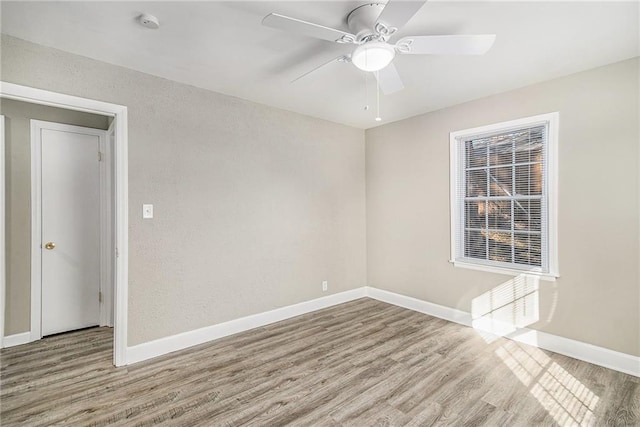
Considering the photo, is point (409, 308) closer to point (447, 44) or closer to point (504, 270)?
point (504, 270)

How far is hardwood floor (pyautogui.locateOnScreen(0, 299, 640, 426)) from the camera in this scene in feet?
6.63

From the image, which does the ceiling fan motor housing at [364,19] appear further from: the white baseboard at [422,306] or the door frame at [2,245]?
the door frame at [2,245]

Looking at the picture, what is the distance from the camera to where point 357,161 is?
15.3 feet

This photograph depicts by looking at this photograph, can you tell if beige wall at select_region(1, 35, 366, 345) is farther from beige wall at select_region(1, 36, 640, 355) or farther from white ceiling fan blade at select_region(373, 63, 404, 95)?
white ceiling fan blade at select_region(373, 63, 404, 95)

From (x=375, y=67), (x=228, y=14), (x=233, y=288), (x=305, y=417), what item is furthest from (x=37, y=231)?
(x=375, y=67)

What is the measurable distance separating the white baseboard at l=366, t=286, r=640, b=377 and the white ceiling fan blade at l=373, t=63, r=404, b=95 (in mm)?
2668

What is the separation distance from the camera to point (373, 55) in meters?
1.95

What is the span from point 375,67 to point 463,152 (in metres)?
2.11

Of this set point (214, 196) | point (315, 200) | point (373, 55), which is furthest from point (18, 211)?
point (373, 55)

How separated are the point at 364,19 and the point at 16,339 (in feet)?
14.0

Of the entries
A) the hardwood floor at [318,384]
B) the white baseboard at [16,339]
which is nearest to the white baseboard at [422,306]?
the hardwood floor at [318,384]

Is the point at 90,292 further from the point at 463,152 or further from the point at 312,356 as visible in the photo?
the point at 463,152

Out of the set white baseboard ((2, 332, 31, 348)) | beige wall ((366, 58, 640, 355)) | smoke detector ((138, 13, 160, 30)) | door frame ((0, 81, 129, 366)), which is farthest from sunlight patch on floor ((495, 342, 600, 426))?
white baseboard ((2, 332, 31, 348))

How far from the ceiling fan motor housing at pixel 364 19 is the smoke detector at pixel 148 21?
50.0 inches
